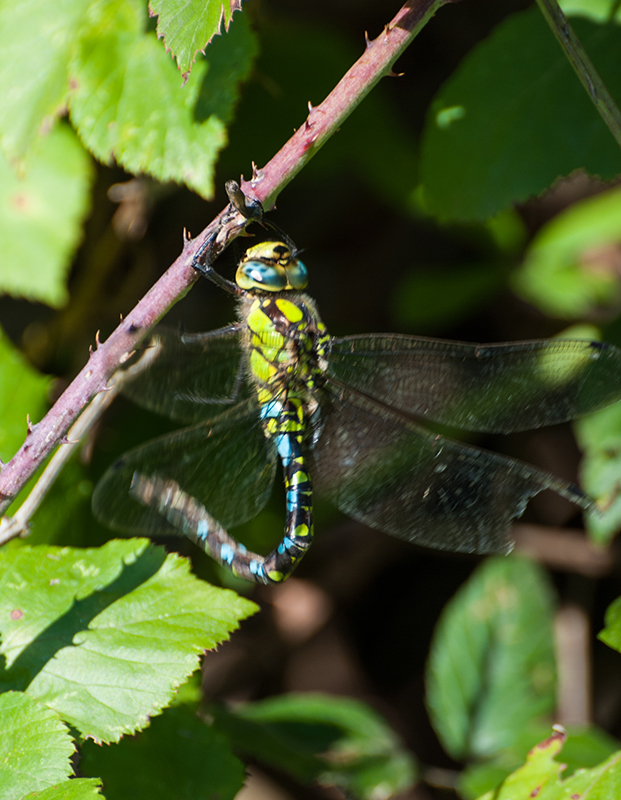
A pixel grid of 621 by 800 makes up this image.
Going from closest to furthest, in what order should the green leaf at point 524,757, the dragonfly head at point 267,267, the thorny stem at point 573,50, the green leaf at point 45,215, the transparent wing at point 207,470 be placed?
the thorny stem at point 573,50 → the dragonfly head at point 267,267 → the transparent wing at point 207,470 → the green leaf at point 524,757 → the green leaf at point 45,215

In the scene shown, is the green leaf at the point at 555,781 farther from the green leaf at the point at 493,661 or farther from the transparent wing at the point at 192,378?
the transparent wing at the point at 192,378

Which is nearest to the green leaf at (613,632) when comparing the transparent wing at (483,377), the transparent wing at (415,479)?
the transparent wing at (415,479)

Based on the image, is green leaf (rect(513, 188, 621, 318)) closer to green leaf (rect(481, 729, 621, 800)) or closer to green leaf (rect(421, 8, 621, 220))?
green leaf (rect(421, 8, 621, 220))

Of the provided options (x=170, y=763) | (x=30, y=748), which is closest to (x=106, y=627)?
(x=30, y=748)

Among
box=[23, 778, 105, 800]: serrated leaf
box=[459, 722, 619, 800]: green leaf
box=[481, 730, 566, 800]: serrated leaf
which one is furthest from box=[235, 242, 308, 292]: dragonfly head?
box=[459, 722, 619, 800]: green leaf

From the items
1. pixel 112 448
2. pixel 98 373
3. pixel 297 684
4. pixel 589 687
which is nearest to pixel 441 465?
pixel 98 373

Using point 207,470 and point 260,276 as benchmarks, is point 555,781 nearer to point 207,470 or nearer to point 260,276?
point 207,470
